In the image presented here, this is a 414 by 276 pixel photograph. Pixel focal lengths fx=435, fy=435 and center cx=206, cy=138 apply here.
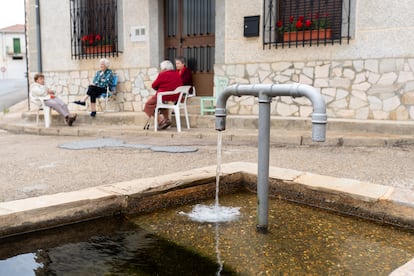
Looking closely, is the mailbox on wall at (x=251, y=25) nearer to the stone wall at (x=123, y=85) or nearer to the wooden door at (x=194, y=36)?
the wooden door at (x=194, y=36)

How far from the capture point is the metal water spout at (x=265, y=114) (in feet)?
7.08

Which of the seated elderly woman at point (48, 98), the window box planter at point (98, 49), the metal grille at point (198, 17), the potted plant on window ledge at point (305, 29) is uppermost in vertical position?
the metal grille at point (198, 17)

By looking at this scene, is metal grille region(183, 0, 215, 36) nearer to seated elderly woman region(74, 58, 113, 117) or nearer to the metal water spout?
seated elderly woman region(74, 58, 113, 117)

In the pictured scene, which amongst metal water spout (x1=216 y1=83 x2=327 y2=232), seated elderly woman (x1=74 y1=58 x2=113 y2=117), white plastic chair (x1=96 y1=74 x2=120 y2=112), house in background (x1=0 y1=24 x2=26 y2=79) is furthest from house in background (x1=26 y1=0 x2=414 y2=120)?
house in background (x1=0 y1=24 x2=26 y2=79)

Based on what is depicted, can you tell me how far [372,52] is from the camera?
6777 millimetres

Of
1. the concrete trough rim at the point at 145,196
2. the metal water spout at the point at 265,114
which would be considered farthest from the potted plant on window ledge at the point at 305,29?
the metal water spout at the point at 265,114

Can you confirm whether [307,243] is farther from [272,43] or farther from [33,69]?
[33,69]

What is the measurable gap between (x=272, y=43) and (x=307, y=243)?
561cm

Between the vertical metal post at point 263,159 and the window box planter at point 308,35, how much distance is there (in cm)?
→ 506

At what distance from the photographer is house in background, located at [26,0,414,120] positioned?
6711mm

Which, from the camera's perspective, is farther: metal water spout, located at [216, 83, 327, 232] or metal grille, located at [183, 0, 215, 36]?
metal grille, located at [183, 0, 215, 36]

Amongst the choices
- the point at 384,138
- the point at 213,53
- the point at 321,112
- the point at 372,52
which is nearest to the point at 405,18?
the point at 372,52

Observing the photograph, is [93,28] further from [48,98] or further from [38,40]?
[48,98]

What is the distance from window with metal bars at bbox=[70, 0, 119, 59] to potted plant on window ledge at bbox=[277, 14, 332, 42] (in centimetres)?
369
